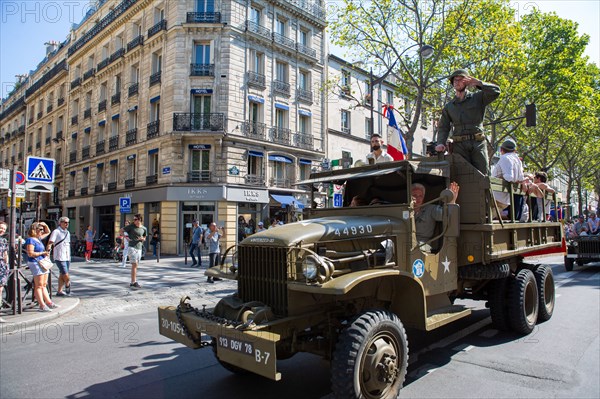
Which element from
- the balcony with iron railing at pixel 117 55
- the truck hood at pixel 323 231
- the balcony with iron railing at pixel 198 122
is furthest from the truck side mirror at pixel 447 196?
the balcony with iron railing at pixel 117 55

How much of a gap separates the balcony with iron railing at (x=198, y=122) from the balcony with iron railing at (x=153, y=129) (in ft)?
5.82

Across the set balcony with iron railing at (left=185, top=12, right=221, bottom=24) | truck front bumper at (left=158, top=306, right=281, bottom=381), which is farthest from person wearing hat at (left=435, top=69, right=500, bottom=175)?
balcony with iron railing at (left=185, top=12, right=221, bottom=24)

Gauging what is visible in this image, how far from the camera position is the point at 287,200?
2595cm

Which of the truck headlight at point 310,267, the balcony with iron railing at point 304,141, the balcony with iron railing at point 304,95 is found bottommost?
the truck headlight at point 310,267

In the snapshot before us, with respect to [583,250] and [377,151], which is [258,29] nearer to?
[583,250]

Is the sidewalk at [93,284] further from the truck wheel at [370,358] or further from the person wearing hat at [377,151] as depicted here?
the person wearing hat at [377,151]

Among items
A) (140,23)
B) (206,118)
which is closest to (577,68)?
(206,118)

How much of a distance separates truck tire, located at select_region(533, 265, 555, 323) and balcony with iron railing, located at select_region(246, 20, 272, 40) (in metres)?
22.3

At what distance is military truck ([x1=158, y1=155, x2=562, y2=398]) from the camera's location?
140 inches

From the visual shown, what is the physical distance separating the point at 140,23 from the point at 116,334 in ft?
86.8

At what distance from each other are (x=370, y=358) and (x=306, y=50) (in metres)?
26.9

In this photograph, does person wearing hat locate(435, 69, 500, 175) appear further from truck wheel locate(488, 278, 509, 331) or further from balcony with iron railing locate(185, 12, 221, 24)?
balcony with iron railing locate(185, 12, 221, 24)

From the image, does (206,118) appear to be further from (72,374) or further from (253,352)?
(253,352)

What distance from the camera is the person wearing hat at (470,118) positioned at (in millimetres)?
5910
